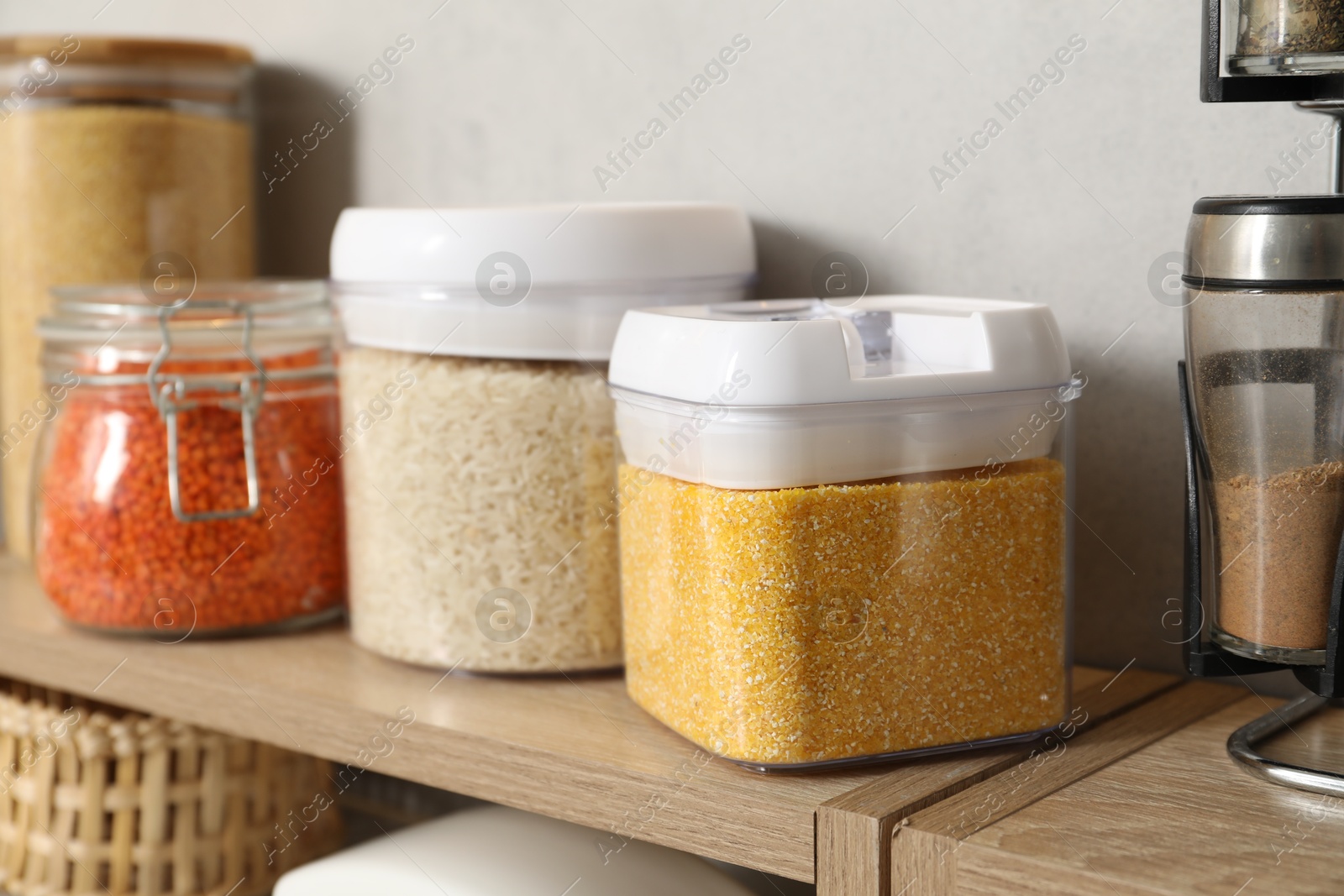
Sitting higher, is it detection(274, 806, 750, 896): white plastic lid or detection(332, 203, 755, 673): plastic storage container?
detection(332, 203, 755, 673): plastic storage container

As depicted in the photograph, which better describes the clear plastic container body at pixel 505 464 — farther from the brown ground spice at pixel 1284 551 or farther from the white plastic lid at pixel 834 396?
the brown ground spice at pixel 1284 551

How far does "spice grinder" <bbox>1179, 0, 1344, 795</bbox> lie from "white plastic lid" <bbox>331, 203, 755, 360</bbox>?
0.26m

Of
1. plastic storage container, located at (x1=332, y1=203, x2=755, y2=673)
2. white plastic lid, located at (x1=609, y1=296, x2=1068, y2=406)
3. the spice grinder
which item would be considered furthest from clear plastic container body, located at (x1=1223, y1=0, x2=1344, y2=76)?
plastic storage container, located at (x1=332, y1=203, x2=755, y2=673)

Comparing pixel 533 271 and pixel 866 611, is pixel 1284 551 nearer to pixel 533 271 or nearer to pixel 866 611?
pixel 866 611

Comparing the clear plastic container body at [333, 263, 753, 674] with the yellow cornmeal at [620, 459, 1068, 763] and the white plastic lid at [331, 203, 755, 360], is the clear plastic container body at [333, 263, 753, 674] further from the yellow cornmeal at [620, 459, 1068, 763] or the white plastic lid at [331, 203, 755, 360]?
the yellow cornmeal at [620, 459, 1068, 763]

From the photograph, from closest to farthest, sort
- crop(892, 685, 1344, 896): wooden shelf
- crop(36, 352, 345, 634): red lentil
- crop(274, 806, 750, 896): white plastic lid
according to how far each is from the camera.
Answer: crop(892, 685, 1344, 896): wooden shelf < crop(274, 806, 750, 896): white plastic lid < crop(36, 352, 345, 634): red lentil

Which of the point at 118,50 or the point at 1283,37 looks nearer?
the point at 1283,37

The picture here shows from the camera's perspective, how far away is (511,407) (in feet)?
2.11

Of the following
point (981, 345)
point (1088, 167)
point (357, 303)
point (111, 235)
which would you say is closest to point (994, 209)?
point (1088, 167)

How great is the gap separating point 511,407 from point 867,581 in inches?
8.7

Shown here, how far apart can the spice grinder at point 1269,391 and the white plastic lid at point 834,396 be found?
7 cm

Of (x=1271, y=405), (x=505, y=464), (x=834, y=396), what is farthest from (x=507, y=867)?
(x=1271, y=405)

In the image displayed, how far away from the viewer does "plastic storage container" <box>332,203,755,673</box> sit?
2.11 feet

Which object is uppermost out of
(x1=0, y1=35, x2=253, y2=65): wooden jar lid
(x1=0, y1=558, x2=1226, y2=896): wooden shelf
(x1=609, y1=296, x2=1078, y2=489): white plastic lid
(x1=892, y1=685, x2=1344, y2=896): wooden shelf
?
(x1=0, y1=35, x2=253, y2=65): wooden jar lid
